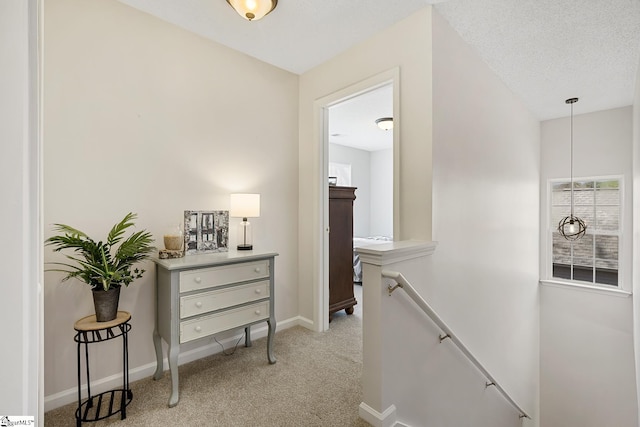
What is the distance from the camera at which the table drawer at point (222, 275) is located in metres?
1.92

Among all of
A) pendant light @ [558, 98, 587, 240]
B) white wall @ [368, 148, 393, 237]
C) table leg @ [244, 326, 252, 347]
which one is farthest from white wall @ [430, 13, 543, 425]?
white wall @ [368, 148, 393, 237]

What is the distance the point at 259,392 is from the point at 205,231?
1.26m

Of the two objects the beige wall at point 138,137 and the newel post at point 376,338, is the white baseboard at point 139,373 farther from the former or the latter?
the newel post at point 376,338

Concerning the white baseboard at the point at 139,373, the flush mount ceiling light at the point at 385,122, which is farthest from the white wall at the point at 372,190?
the white baseboard at the point at 139,373

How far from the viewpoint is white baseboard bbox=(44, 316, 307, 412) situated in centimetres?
179

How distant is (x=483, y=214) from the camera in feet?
9.14

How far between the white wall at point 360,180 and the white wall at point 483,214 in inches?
143

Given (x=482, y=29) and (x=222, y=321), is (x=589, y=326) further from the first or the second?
(x=222, y=321)

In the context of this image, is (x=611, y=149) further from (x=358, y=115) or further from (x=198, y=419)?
(x=198, y=419)

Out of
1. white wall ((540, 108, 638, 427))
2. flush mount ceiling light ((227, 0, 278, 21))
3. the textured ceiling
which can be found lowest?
white wall ((540, 108, 638, 427))

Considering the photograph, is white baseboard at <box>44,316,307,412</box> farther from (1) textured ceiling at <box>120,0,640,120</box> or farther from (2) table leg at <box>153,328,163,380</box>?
(1) textured ceiling at <box>120,0,640,120</box>

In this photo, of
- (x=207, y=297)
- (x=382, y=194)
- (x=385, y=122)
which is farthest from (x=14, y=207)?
(x=382, y=194)

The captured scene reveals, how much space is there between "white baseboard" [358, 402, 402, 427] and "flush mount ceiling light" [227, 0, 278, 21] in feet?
8.36

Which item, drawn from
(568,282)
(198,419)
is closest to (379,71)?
(198,419)
